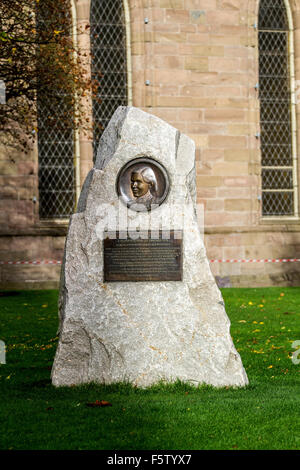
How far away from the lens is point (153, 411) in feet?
19.3

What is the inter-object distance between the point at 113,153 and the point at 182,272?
1259 millimetres

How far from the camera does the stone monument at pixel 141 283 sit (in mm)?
6672

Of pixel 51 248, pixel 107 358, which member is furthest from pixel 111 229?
pixel 51 248

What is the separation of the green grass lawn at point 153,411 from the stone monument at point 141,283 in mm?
213

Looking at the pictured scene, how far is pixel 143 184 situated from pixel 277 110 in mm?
12472

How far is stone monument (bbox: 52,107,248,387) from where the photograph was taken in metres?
6.67

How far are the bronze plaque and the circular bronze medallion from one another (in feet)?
1.03

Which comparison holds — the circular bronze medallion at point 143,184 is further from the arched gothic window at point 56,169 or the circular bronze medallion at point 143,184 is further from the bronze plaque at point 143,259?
the arched gothic window at point 56,169

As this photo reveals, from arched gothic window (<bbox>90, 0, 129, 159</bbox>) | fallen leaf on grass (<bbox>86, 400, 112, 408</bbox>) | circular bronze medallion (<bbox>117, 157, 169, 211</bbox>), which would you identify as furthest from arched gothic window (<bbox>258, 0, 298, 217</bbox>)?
fallen leaf on grass (<bbox>86, 400, 112, 408</bbox>)

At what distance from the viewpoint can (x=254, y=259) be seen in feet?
58.3

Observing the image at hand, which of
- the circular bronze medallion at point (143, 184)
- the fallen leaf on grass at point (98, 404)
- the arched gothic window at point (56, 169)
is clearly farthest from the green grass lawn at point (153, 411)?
the arched gothic window at point (56, 169)

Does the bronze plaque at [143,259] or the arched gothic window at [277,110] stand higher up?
the arched gothic window at [277,110]

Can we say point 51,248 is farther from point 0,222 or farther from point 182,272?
point 182,272
